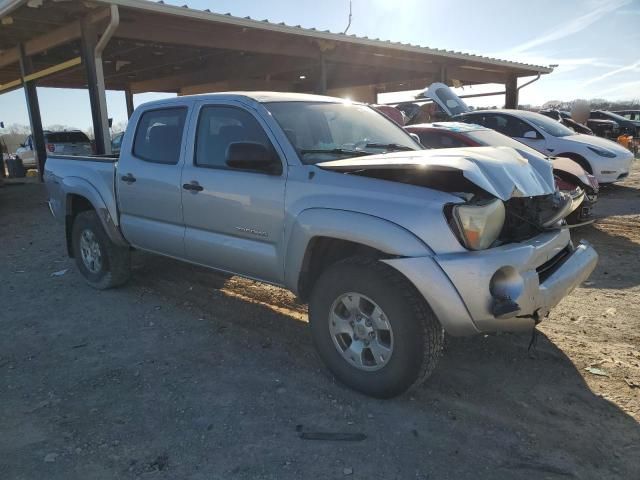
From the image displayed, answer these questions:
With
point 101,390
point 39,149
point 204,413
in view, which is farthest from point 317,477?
point 39,149

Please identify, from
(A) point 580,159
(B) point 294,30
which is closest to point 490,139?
(A) point 580,159

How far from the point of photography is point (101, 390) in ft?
11.4

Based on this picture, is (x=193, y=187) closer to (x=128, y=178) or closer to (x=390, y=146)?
(x=128, y=178)

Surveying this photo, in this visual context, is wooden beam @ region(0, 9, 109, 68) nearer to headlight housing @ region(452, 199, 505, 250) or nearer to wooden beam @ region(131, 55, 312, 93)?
wooden beam @ region(131, 55, 312, 93)

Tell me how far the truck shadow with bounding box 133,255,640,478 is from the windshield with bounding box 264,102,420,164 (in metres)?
1.52

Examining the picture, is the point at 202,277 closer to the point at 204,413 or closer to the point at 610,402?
the point at 204,413

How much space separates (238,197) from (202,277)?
2.33 metres

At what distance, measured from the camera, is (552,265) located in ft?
10.8

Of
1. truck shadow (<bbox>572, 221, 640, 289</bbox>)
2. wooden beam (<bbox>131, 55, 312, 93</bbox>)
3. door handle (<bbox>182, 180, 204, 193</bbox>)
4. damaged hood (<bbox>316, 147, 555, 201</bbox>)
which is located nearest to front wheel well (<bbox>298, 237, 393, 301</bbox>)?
damaged hood (<bbox>316, 147, 555, 201</bbox>)

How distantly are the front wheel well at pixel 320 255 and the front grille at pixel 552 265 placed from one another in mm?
1054

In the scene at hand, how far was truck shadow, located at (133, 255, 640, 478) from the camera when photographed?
8.64 ft

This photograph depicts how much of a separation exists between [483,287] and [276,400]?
1459mm

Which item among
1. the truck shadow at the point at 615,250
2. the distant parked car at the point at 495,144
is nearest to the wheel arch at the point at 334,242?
the truck shadow at the point at 615,250

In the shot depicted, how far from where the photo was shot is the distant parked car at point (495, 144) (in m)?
6.98
